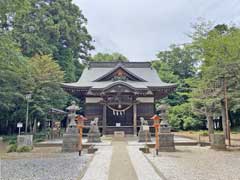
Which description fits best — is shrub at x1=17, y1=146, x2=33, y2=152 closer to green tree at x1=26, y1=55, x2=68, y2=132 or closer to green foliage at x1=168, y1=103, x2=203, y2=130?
green tree at x1=26, y1=55, x2=68, y2=132

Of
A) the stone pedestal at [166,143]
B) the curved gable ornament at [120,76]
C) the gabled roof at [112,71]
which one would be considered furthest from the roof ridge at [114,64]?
the stone pedestal at [166,143]

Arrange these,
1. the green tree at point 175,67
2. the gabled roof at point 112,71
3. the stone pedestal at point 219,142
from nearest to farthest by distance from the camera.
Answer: the stone pedestal at point 219,142
the gabled roof at point 112,71
the green tree at point 175,67

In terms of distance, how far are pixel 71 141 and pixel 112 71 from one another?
10502mm

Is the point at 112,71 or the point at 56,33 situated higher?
the point at 56,33

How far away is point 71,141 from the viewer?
31.0 feet

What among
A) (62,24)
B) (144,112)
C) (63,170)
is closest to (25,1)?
(63,170)

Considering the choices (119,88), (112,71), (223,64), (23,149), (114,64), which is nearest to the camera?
(223,64)

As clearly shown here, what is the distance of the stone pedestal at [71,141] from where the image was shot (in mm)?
9406

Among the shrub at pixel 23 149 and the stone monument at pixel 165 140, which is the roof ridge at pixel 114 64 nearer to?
the shrub at pixel 23 149

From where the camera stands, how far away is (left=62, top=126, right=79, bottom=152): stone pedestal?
9406 mm

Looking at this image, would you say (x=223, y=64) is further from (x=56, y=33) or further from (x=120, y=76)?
(x=56, y=33)

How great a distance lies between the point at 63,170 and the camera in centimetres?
562

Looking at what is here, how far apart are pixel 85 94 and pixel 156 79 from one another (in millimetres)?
6495

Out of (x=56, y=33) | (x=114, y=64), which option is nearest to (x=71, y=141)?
(x=114, y=64)
